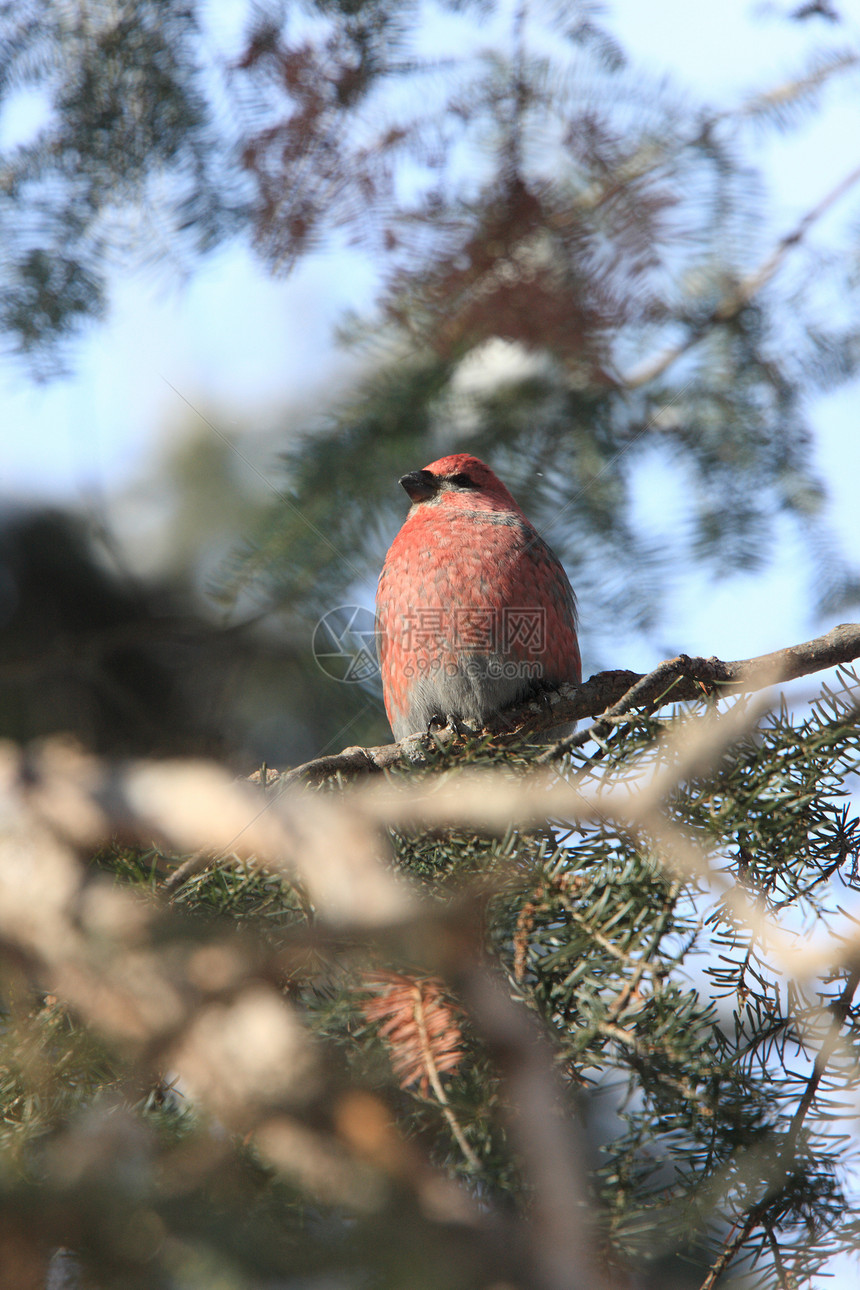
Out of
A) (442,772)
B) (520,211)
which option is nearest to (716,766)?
(442,772)

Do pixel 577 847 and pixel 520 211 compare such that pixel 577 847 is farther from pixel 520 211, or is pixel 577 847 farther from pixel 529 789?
pixel 520 211

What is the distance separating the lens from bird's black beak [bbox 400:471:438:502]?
1886 mm

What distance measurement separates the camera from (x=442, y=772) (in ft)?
3.75

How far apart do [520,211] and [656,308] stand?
1.01 ft
